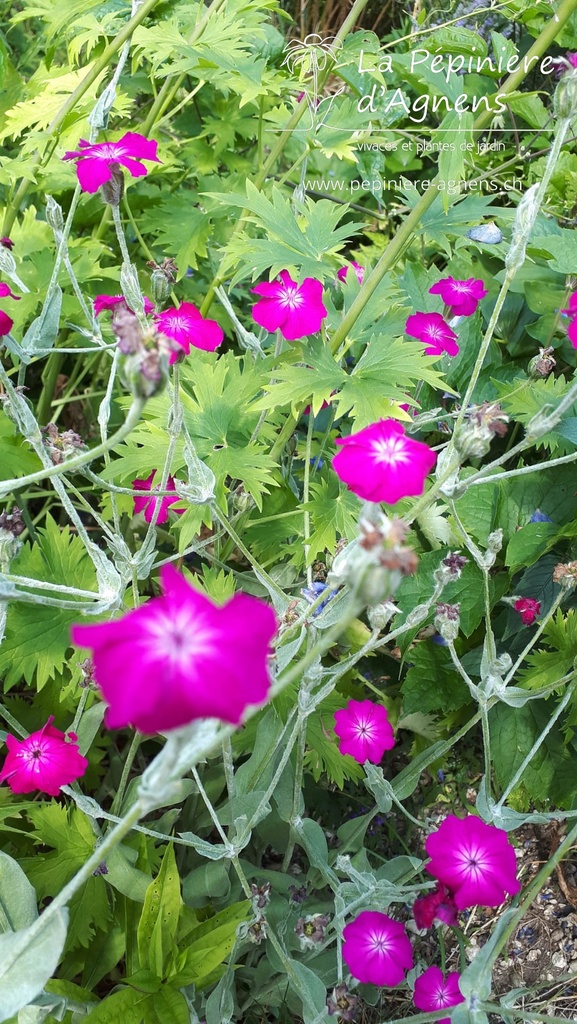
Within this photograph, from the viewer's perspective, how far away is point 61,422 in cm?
261

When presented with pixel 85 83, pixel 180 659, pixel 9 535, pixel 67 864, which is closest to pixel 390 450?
pixel 180 659

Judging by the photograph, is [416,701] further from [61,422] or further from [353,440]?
[61,422]

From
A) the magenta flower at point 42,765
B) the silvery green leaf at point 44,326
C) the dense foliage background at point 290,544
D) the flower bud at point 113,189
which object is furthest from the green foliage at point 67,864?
the flower bud at point 113,189

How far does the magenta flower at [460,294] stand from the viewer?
1.70m

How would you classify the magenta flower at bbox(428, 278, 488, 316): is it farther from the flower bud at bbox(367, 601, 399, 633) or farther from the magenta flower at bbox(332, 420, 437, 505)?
the flower bud at bbox(367, 601, 399, 633)

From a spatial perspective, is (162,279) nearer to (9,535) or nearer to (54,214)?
(54,214)

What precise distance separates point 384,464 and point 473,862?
712mm

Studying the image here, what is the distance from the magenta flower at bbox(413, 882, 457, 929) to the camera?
47.1 inches

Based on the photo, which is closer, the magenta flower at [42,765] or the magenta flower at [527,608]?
the magenta flower at [42,765]

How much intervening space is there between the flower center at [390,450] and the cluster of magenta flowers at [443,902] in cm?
68

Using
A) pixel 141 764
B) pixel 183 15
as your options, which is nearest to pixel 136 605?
pixel 141 764

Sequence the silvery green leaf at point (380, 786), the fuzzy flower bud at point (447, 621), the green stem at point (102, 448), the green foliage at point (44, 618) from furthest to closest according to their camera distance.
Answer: the green foliage at point (44, 618), the silvery green leaf at point (380, 786), the fuzzy flower bud at point (447, 621), the green stem at point (102, 448)

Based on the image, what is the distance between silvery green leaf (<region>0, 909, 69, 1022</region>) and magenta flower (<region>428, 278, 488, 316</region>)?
1.41m

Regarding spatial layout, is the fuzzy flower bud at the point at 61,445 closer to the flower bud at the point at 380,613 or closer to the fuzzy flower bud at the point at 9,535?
the fuzzy flower bud at the point at 9,535
